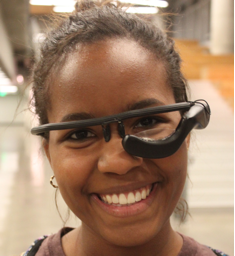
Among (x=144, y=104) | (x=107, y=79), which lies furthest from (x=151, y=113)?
(x=107, y=79)

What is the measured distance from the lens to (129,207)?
0.83 metres

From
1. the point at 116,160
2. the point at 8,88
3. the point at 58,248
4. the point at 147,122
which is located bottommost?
the point at 58,248

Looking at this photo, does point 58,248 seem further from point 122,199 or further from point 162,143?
point 162,143

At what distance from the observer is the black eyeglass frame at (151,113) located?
2.56ft

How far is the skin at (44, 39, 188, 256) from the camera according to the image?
0.82 m

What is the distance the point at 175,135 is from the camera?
81 centimetres

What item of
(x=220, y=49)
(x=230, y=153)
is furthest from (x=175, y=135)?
(x=230, y=153)

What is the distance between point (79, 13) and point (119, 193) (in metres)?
0.57

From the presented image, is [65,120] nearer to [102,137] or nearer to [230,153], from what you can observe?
[102,137]

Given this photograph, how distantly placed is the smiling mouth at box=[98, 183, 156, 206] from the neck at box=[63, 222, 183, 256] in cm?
17

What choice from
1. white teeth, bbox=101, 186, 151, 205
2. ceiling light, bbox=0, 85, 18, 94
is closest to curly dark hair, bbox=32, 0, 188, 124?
white teeth, bbox=101, 186, 151, 205

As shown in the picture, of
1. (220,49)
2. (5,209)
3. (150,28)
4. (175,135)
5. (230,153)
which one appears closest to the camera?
(175,135)

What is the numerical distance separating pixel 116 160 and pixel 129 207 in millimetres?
132

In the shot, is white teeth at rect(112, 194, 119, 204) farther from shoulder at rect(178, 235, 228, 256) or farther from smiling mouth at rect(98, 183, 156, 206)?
shoulder at rect(178, 235, 228, 256)
